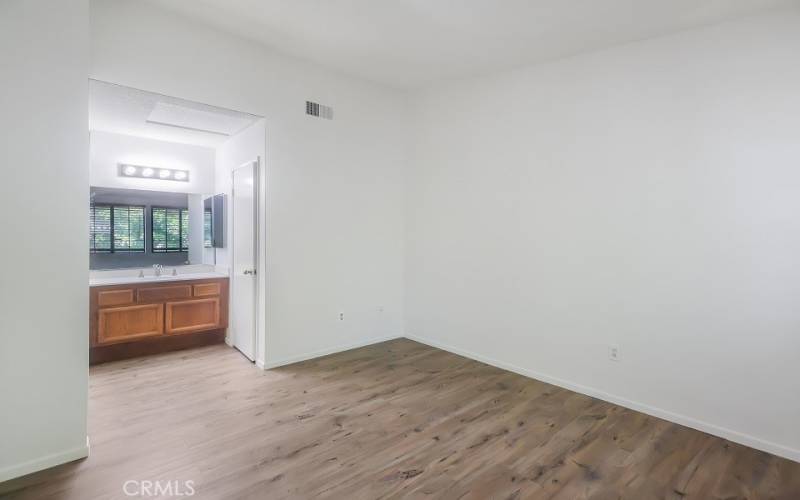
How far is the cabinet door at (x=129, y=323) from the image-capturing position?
404 cm

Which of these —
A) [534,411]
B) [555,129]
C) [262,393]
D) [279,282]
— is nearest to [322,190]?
[279,282]

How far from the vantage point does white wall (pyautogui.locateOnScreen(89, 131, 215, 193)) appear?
4516mm

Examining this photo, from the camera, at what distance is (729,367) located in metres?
2.79

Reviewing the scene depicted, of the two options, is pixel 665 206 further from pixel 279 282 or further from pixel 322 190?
pixel 279 282

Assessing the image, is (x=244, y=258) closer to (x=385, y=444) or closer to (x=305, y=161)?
(x=305, y=161)

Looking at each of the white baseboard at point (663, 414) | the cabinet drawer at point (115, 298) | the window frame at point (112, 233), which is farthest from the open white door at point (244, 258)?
the white baseboard at point (663, 414)

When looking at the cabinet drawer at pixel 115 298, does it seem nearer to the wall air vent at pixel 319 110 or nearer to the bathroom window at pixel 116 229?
the bathroom window at pixel 116 229

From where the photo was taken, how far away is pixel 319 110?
419cm

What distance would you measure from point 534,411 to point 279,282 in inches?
102

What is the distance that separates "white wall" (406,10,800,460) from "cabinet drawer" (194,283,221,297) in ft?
9.19

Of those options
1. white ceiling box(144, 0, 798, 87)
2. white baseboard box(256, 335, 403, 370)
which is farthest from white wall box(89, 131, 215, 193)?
white baseboard box(256, 335, 403, 370)

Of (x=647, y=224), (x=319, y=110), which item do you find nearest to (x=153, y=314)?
(x=319, y=110)

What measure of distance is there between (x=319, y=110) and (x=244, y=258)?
69.1 inches

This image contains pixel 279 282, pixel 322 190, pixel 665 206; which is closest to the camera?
pixel 665 206
